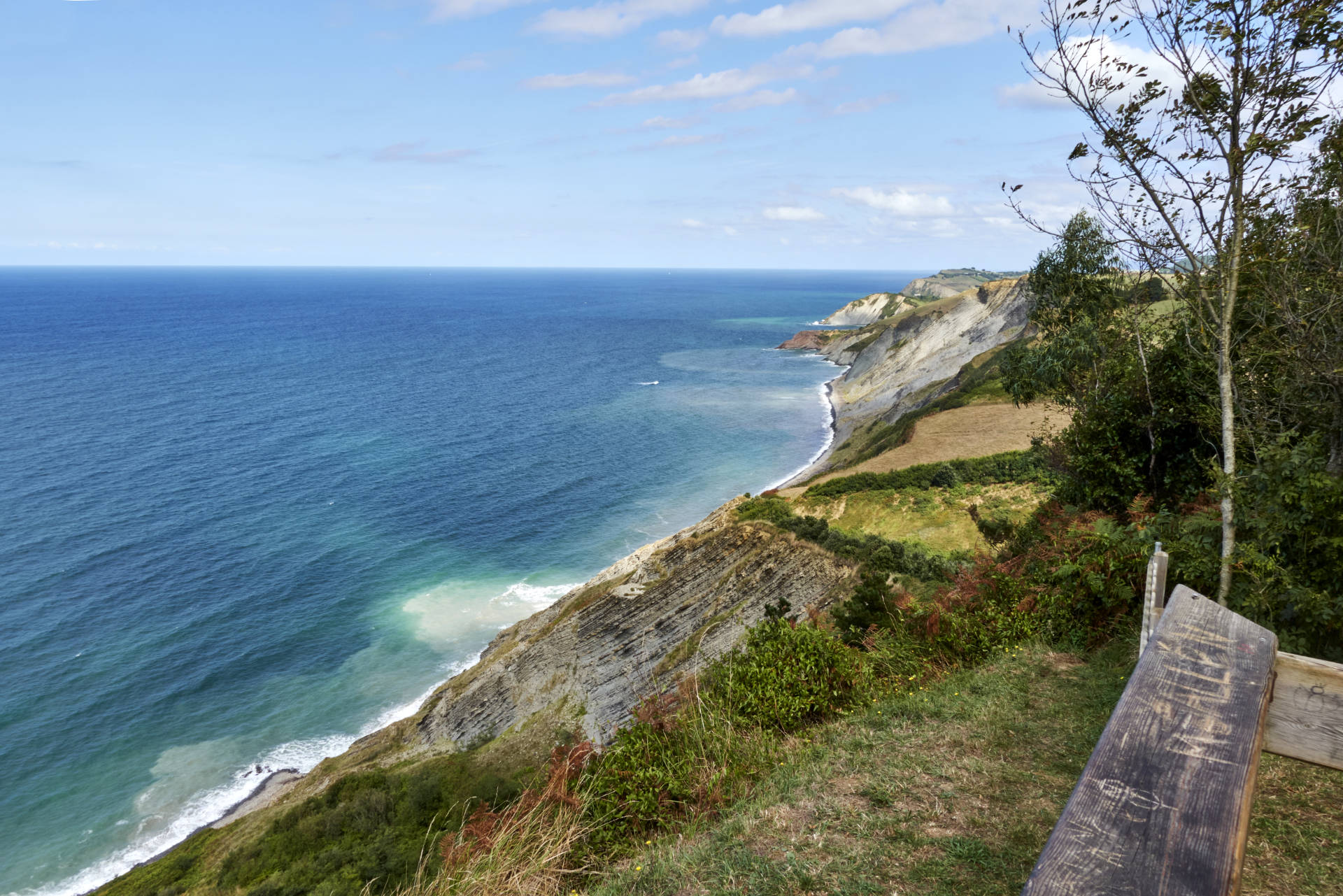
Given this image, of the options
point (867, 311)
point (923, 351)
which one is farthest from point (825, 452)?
point (867, 311)

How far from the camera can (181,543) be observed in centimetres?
4644

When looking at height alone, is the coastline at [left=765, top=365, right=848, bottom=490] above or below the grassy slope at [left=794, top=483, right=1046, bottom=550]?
below

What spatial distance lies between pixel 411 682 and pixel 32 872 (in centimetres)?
1466

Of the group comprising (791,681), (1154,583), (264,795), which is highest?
(1154,583)

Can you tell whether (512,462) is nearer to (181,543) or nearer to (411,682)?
(181,543)

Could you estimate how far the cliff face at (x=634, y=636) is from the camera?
2619 centimetres

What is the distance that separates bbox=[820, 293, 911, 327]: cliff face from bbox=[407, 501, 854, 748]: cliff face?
5471 inches

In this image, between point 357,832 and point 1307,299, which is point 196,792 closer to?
point 357,832

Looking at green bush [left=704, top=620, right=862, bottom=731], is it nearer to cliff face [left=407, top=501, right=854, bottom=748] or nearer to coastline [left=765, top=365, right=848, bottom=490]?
cliff face [left=407, top=501, right=854, bottom=748]

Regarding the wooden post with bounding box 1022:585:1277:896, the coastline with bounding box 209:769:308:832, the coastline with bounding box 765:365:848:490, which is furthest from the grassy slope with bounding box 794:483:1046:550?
the wooden post with bounding box 1022:585:1277:896

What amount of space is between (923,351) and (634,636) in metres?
72.2

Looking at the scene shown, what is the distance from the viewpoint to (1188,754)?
2.16 m

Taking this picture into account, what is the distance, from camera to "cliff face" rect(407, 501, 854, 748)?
26188 mm

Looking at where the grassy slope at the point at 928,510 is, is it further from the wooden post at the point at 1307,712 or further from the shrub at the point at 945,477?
the wooden post at the point at 1307,712
